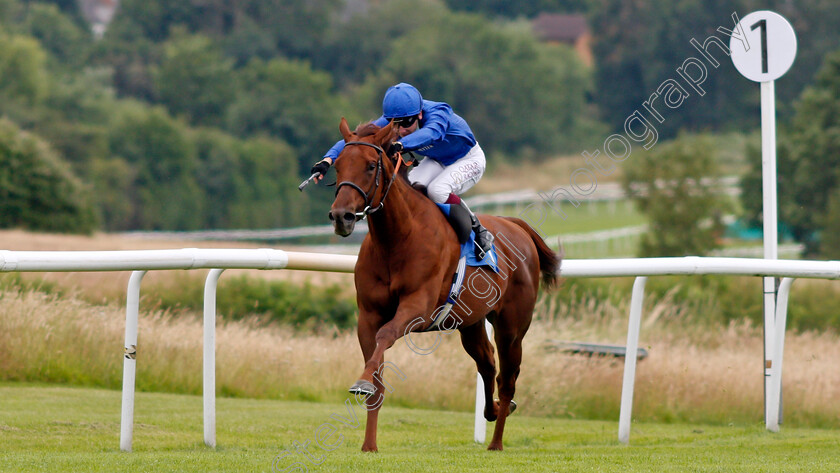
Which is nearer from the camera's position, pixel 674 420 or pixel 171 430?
pixel 171 430

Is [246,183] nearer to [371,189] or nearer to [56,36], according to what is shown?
[56,36]

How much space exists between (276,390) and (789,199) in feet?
109

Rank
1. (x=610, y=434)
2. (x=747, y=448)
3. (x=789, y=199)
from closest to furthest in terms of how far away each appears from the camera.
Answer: (x=747, y=448), (x=610, y=434), (x=789, y=199)

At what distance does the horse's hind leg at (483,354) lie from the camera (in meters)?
6.20

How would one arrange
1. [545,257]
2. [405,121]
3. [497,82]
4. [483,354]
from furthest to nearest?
[497,82] → [545,257] → [483,354] → [405,121]

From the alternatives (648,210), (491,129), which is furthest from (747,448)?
(491,129)

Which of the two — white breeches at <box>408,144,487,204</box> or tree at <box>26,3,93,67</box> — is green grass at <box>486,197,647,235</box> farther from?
white breeches at <box>408,144,487,204</box>

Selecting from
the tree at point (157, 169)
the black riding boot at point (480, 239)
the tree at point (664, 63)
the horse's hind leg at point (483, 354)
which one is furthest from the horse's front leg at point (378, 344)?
the tree at point (664, 63)

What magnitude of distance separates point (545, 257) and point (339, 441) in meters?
1.85

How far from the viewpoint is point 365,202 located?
16.8ft

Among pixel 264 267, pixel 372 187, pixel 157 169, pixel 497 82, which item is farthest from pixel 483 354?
pixel 497 82

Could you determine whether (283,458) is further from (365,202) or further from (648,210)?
(648,210)

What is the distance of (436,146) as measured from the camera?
6.07 m

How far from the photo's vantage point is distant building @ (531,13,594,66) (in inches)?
3844
